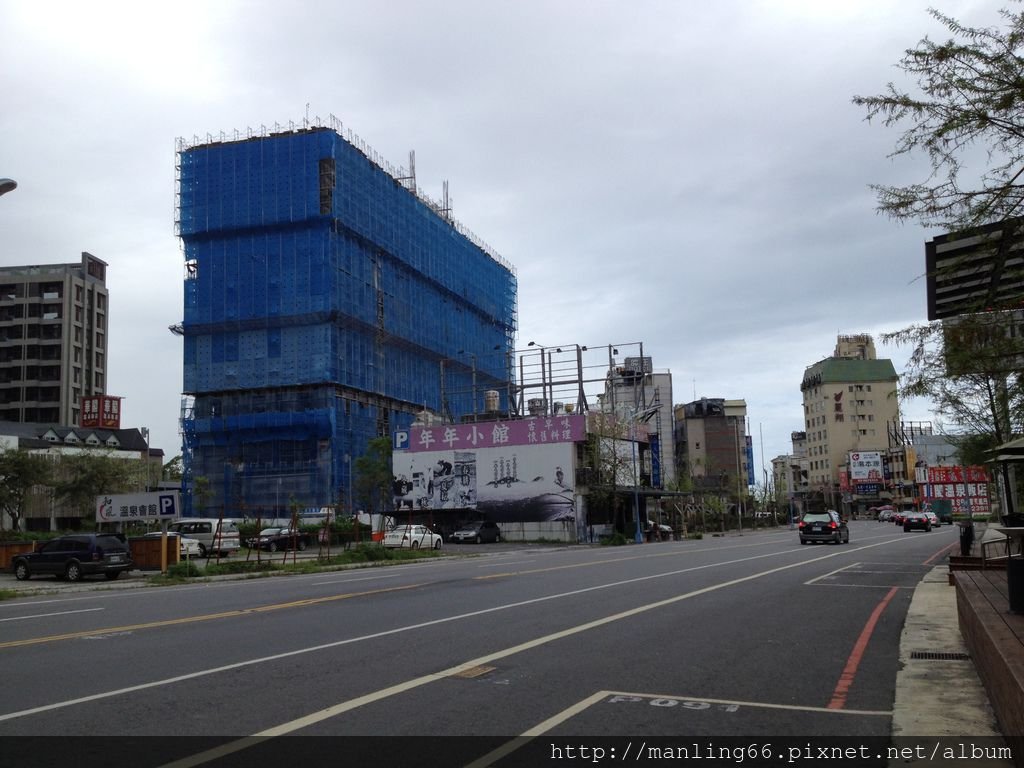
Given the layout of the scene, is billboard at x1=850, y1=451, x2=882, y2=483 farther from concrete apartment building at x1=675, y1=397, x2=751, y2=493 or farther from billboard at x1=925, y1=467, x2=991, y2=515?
billboard at x1=925, y1=467, x2=991, y2=515

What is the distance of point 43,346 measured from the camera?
98812 millimetres

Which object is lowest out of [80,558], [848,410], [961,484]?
[80,558]

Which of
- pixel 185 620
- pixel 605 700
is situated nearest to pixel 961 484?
pixel 185 620

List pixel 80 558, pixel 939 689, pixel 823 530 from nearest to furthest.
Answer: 1. pixel 939 689
2. pixel 80 558
3. pixel 823 530

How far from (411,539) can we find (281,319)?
37917 millimetres

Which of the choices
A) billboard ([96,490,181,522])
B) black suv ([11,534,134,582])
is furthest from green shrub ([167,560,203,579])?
billboard ([96,490,181,522])

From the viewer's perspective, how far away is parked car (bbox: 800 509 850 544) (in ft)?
135

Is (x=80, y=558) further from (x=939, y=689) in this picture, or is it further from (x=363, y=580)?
(x=939, y=689)

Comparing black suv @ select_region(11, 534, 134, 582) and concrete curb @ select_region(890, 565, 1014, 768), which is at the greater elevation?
black suv @ select_region(11, 534, 134, 582)

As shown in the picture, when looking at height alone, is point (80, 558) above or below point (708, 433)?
Answer: below

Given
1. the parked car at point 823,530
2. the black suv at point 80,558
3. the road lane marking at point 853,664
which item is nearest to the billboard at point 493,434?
the parked car at point 823,530

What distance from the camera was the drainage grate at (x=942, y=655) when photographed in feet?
32.4

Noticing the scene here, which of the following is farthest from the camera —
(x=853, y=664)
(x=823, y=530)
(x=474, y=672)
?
(x=823, y=530)

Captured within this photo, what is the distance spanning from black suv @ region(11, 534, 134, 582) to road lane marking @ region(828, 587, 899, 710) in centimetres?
2230
